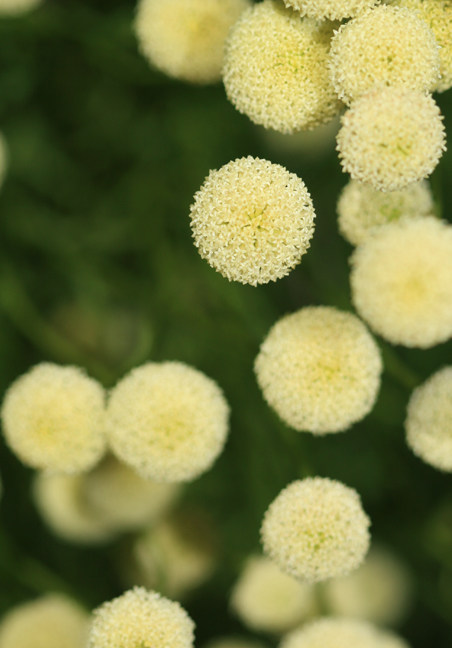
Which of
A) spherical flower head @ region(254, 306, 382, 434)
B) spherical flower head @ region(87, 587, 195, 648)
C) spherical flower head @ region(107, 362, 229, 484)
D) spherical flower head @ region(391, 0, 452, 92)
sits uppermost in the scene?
spherical flower head @ region(391, 0, 452, 92)

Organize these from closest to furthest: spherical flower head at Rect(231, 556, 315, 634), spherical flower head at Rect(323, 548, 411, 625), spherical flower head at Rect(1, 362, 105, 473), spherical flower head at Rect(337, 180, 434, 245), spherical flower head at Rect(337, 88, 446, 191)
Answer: spherical flower head at Rect(337, 88, 446, 191) → spherical flower head at Rect(337, 180, 434, 245) → spherical flower head at Rect(1, 362, 105, 473) → spherical flower head at Rect(231, 556, 315, 634) → spherical flower head at Rect(323, 548, 411, 625)

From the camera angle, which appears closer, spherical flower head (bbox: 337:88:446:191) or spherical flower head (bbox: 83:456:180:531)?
spherical flower head (bbox: 337:88:446:191)

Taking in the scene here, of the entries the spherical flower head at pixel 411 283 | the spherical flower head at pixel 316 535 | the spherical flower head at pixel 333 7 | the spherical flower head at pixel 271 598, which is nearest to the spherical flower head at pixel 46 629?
the spherical flower head at pixel 271 598

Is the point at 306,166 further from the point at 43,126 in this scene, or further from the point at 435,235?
the point at 435,235

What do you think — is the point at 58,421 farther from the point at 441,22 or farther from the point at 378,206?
the point at 441,22

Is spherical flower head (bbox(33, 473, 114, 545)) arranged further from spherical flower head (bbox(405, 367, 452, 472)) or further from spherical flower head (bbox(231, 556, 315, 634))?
spherical flower head (bbox(405, 367, 452, 472))

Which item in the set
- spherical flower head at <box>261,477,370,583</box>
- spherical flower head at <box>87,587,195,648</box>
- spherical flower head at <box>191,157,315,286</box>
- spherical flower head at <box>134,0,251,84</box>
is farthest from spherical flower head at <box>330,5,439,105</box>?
spherical flower head at <box>87,587,195,648</box>

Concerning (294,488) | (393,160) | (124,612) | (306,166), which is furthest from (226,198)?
(306,166)
